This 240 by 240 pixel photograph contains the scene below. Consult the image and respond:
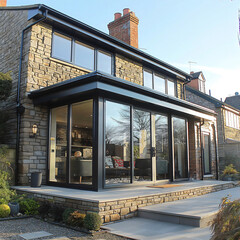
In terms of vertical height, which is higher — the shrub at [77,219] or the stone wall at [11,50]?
the stone wall at [11,50]

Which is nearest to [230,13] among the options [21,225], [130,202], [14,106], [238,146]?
[130,202]

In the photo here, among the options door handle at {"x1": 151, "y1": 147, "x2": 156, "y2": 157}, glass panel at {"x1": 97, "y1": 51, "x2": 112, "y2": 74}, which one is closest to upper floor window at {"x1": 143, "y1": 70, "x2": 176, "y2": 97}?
glass panel at {"x1": 97, "y1": 51, "x2": 112, "y2": 74}

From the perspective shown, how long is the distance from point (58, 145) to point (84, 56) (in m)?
3.46

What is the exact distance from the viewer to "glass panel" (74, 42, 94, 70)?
8.89 metres

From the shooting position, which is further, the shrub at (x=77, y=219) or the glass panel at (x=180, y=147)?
the glass panel at (x=180, y=147)

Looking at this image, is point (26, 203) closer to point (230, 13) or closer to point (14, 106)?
point (14, 106)

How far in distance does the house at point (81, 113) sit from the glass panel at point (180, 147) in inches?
1.4

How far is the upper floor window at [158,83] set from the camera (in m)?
11.6

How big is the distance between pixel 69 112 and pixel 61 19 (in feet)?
10.4

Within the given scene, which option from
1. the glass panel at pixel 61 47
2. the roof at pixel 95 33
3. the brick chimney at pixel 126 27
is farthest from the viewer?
the brick chimney at pixel 126 27

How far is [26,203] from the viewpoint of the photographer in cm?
561

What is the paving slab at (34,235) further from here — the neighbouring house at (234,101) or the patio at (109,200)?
the neighbouring house at (234,101)

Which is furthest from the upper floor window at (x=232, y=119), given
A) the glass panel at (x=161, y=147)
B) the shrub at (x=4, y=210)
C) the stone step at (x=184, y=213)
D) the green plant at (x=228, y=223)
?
the green plant at (x=228, y=223)

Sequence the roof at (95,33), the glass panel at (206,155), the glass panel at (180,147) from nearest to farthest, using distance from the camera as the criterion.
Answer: the roof at (95,33) < the glass panel at (180,147) < the glass panel at (206,155)
